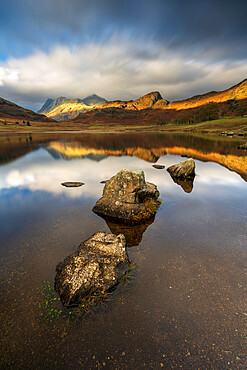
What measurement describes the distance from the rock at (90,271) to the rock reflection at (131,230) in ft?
4.90

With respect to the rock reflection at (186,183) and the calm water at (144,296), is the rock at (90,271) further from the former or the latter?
the rock reflection at (186,183)

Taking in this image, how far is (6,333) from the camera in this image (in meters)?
4.87

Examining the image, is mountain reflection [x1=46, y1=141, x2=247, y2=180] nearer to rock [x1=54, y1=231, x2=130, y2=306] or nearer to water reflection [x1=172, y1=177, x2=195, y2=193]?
water reflection [x1=172, y1=177, x2=195, y2=193]

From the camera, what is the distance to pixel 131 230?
10359 millimetres

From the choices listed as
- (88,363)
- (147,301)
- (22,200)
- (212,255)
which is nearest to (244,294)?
(212,255)

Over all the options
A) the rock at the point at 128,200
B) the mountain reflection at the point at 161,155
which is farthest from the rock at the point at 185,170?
the rock at the point at 128,200

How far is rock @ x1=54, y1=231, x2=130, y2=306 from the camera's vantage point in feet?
19.4

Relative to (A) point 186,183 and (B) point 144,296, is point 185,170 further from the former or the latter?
(B) point 144,296

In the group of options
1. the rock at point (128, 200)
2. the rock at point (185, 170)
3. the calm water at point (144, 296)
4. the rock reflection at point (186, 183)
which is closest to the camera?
the calm water at point (144, 296)

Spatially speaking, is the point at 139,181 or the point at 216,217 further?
the point at 139,181

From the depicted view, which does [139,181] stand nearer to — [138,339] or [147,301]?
[147,301]

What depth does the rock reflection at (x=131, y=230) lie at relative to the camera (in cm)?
928

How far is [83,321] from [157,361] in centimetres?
239

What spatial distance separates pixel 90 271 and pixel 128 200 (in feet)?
21.8
